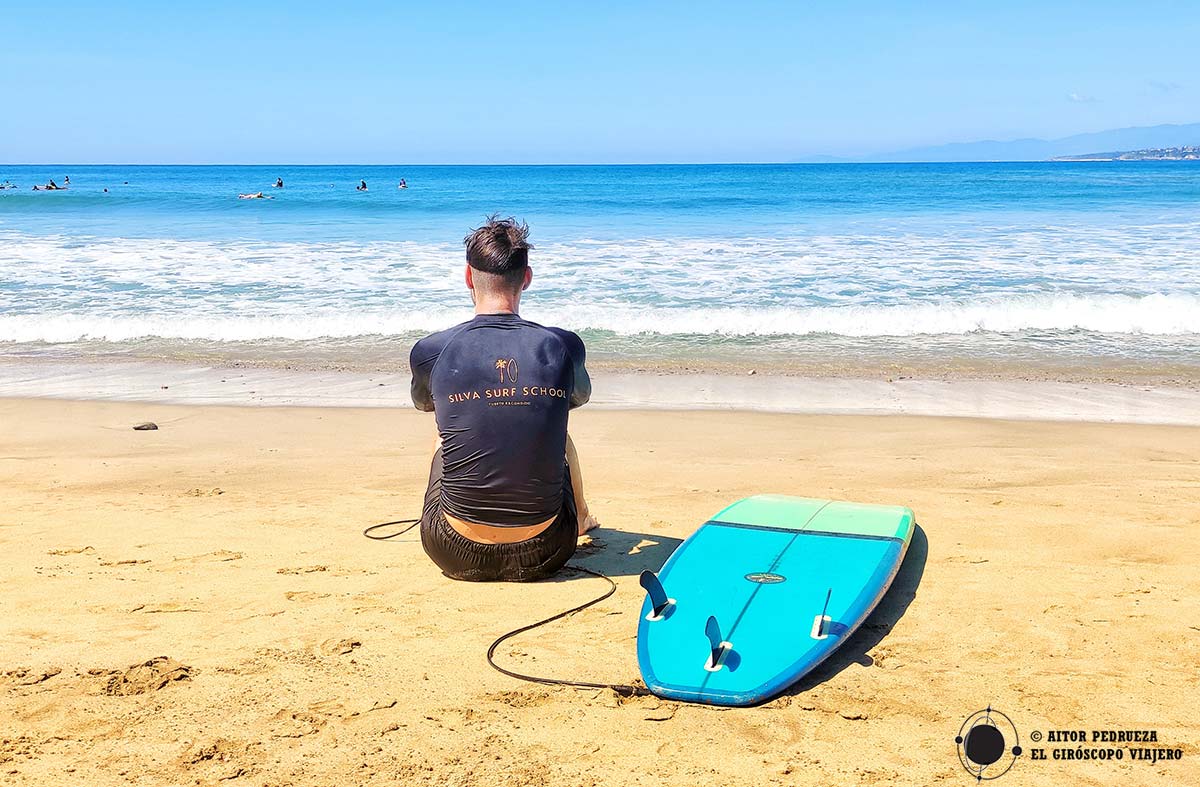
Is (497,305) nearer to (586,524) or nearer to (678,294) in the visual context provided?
(586,524)

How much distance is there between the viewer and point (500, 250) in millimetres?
3529

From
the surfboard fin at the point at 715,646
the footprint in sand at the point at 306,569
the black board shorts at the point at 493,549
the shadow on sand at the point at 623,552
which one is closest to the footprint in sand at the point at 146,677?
the footprint in sand at the point at 306,569

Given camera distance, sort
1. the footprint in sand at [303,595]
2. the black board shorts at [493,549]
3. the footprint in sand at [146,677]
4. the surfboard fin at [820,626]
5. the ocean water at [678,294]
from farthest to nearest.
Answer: the ocean water at [678,294], the black board shorts at [493,549], the footprint in sand at [303,595], the surfboard fin at [820,626], the footprint in sand at [146,677]

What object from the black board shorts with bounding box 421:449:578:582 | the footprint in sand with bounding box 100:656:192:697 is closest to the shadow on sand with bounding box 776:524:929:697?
the black board shorts with bounding box 421:449:578:582

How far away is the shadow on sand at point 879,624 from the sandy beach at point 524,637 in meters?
0.01

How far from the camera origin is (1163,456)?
19.6 ft

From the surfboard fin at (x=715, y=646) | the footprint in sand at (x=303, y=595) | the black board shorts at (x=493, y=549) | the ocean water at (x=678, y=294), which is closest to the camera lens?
the surfboard fin at (x=715, y=646)

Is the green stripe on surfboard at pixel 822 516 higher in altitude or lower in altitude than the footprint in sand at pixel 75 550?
higher

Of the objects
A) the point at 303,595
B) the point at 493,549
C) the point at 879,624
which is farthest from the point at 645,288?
the point at 879,624

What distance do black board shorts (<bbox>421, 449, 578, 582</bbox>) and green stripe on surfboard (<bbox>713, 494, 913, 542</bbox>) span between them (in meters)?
0.72

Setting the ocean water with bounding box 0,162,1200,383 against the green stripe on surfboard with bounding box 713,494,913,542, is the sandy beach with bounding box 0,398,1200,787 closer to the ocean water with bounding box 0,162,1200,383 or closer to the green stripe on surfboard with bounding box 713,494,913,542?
the green stripe on surfboard with bounding box 713,494,913,542

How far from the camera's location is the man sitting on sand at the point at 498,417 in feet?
11.6

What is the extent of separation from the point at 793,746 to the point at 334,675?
1.36m

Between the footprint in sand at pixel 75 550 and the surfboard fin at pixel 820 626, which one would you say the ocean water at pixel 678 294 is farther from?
the surfboard fin at pixel 820 626
